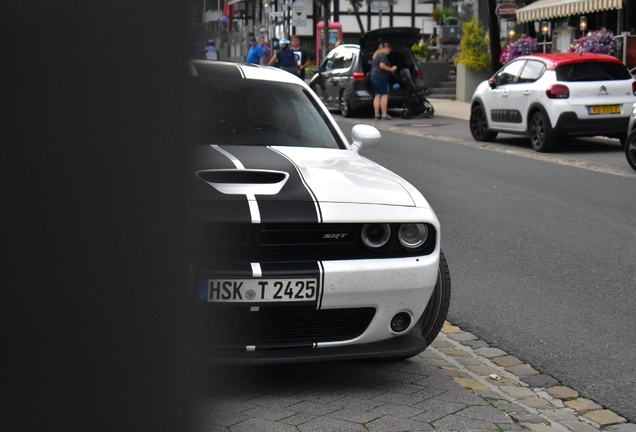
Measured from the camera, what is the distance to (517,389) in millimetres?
4293

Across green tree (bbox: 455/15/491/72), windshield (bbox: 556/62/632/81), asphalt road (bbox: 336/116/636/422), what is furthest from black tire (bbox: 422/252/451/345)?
green tree (bbox: 455/15/491/72)

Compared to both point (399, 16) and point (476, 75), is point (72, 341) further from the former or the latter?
point (399, 16)

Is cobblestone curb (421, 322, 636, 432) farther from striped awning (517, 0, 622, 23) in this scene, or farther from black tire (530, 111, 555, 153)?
striped awning (517, 0, 622, 23)

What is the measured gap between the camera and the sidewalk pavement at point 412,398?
3652 millimetres

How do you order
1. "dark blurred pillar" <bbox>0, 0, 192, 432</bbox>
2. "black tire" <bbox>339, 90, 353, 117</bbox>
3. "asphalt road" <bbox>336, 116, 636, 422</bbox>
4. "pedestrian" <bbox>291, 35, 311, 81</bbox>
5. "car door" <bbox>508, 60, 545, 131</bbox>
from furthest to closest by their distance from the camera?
"pedestrian" <bbox>291, 35, 311, 81</bbox> < "black tire" <bbox>339, 90, 353, 117</bbox> < "car door" <bbox>508, 60, 545, 131</bbox> < "asphalt road" <bbox>336, 116, 636, 422</bbox> < "dark blurred pillar" <bbox>0, 0, 192, 432</bbox>

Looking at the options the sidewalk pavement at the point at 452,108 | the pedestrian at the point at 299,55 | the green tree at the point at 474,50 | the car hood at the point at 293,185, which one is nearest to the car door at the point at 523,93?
the sidewalk pavement at the point at 452,108

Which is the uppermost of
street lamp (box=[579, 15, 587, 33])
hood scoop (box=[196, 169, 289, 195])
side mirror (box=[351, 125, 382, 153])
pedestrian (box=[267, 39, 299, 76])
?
street lamp (box=[579, 15, 587, 33])

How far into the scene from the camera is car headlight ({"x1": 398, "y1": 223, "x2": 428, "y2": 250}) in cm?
411

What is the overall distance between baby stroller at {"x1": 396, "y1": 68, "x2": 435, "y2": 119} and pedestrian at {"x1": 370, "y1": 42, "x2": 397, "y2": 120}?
41 cm

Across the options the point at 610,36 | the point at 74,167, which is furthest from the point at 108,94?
the point at 610,36

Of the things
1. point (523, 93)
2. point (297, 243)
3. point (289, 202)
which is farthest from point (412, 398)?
point (523, 93)

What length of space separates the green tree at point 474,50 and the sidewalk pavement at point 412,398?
81.5 ft

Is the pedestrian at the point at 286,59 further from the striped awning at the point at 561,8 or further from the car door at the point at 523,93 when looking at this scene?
the car door at the point at 523,93

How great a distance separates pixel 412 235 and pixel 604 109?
11687 millimetres
